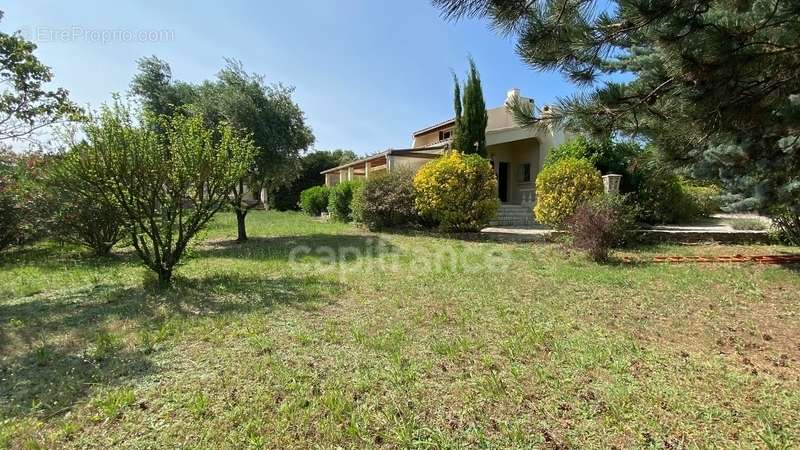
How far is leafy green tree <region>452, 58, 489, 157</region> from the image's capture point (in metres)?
17.5

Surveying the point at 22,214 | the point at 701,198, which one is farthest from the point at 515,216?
the point at 22,214

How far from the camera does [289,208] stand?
111ft

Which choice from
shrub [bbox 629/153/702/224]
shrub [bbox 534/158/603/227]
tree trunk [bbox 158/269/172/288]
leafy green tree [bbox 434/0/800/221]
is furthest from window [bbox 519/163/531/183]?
tree trunk [bbox 158/269/172/288]

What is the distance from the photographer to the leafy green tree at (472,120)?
17.5 m

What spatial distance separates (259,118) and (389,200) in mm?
5501

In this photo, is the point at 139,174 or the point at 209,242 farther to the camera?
the point at 209,242

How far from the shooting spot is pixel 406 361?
11.2ft

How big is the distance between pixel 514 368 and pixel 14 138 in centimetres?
956

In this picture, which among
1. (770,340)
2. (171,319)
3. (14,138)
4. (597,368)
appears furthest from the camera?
(14,138)

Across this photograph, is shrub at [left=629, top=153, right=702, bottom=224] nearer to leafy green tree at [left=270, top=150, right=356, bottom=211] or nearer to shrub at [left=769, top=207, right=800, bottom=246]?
shrub at [left=769, top=207, right=800, bottom=246]

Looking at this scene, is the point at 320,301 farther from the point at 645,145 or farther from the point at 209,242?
the point at 209,242

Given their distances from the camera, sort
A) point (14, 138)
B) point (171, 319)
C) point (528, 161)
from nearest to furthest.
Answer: point (171, 319) → point (14, 138) → point (528, 161)

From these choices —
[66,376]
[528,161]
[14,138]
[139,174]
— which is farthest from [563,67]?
[528,161]

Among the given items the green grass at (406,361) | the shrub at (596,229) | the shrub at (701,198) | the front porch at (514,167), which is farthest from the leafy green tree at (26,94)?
the shrub at (701,198)
